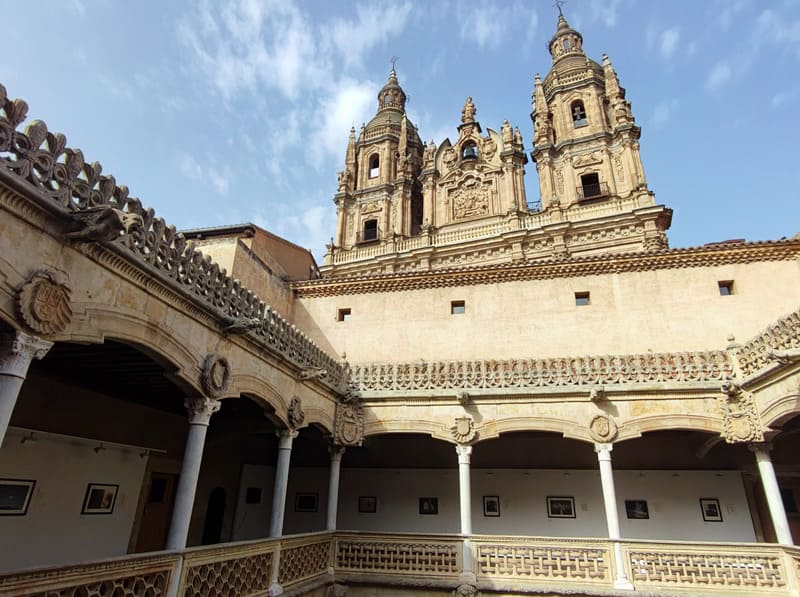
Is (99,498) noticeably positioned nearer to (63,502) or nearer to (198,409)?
(63,502)

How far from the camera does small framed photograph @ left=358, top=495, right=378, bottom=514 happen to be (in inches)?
571

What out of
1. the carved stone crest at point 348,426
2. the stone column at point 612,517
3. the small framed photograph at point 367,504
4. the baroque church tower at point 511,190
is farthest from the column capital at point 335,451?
the baroque church tower at point 511,190

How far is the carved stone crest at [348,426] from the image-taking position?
11773 mm

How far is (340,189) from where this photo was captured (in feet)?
103

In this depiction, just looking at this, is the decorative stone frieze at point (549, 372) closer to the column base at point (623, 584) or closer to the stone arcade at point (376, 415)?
the stone arcade at point (376, 415)

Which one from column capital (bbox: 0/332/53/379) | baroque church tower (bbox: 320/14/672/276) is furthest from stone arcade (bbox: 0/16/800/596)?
baroque church tower (bbox: 320/14/672/276)

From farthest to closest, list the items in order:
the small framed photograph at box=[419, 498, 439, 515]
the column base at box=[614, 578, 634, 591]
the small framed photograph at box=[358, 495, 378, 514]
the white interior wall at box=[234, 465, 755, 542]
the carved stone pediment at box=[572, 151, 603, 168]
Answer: the carved stone pediment at box=[572, 151, 603, 168]
the small framed photograph at box=[358, 495, 378, 514]
the small framed photograph at box=[419, 498, 439, 515]
the white interior wall at box=[234, 465, 755, 542]
the column base at box=[614, 578, 634, 591]

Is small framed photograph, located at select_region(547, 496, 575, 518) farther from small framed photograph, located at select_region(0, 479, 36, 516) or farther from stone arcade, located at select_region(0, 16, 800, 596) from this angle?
small framed photograph, located at select_region(0, 479, 36, 516)

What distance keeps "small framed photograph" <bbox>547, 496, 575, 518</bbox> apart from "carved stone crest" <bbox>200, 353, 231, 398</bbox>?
1010 centimetres

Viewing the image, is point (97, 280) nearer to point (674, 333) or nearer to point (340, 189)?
point (674, 333)

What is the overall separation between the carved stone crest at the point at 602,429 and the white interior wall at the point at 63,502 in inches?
401

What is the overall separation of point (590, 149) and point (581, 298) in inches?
557

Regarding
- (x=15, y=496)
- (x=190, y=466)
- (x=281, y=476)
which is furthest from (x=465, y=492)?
(x=15, y=496)

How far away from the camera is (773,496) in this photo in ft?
31.5
